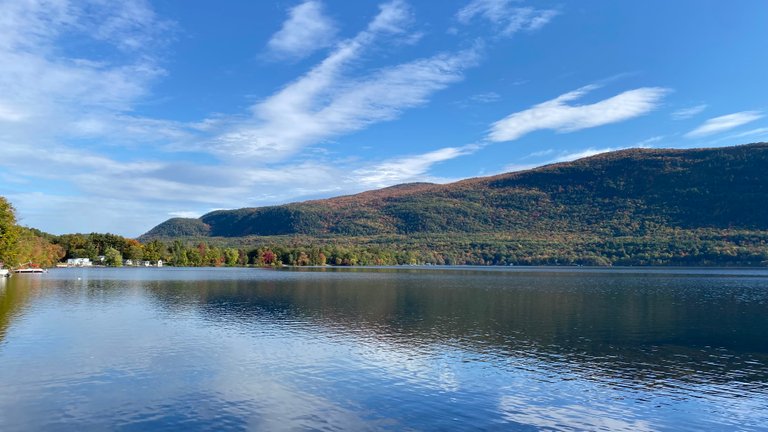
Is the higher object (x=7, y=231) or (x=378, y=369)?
(x=7, y=231)

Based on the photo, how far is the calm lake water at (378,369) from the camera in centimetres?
2204

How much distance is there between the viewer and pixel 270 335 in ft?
137

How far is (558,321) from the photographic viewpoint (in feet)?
169

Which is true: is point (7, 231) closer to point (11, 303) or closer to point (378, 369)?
point (11, 303)

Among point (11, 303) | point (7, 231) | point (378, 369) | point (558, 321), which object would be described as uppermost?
point (7, 231)

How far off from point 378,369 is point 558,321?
26627 millimetres

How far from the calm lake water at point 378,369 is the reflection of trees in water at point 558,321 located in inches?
10.3

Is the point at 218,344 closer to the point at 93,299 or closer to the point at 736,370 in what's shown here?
the point at 736,370

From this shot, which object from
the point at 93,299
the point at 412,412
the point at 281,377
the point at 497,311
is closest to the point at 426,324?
the point at 497,311

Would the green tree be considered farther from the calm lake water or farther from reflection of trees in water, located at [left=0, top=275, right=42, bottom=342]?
the calm lake water

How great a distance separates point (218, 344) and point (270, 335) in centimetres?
495

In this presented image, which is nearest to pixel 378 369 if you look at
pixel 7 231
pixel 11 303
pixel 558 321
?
pixel 558 321

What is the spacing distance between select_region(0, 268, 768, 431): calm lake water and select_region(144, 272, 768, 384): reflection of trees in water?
0.26 metres

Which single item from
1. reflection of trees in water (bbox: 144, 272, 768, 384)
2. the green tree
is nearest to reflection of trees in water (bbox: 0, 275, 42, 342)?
reflection of trees in water (bbox: 144, 272, 768, 384)
